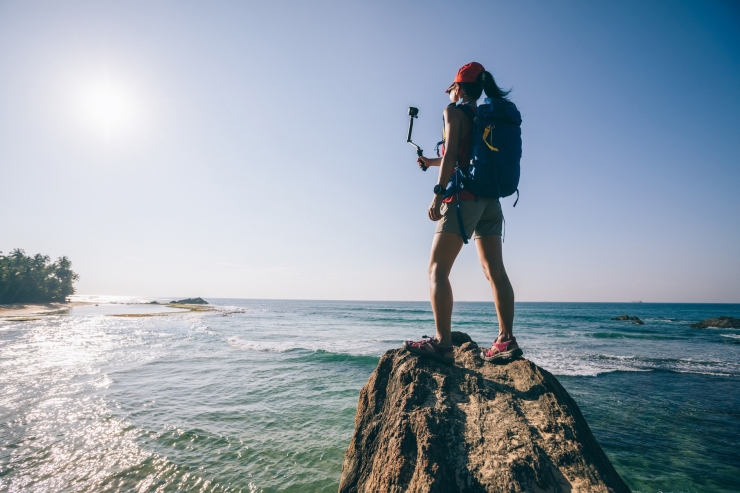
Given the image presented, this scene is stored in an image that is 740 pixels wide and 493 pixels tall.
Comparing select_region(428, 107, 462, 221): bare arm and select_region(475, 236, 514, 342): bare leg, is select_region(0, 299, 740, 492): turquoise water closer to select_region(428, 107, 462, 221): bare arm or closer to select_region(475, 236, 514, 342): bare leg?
select_region(475, 236, 514, 342): bare leg

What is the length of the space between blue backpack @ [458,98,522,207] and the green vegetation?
255 ft

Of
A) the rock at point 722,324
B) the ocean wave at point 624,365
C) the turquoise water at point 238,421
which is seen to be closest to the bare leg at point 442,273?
the turquoise water at point 238,421

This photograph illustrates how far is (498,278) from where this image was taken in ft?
9.68

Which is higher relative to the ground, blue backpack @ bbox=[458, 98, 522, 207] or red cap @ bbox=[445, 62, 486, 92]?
red cap @ bbox=[445, 62, 486, 92]

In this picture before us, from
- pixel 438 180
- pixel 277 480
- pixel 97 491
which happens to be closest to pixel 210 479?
pixel 277 480

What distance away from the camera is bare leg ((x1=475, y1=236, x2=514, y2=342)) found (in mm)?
2910

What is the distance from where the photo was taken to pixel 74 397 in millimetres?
6297

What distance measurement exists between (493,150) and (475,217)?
60 centimetres

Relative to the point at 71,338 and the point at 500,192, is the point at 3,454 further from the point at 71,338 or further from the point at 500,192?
the point at 71,338

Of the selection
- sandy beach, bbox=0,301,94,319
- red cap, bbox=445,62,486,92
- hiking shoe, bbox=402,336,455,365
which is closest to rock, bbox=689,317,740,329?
hiking shoe, bbox=402,336,455,365

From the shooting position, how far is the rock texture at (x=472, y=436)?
1.75 meters

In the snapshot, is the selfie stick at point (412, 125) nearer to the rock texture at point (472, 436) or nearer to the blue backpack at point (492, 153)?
the blue backpack at point (492, 153)

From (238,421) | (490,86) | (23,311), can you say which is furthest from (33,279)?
(490,86)

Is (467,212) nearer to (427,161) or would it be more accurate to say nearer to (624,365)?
(427,161)
